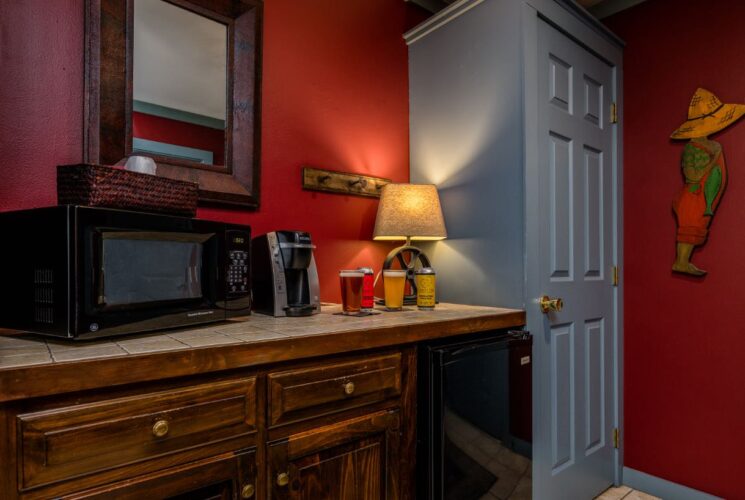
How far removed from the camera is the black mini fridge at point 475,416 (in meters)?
1.25

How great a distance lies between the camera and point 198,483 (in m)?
0.86

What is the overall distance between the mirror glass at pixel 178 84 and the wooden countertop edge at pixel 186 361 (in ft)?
2.88

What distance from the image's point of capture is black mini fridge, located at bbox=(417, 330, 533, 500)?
49.2 inches

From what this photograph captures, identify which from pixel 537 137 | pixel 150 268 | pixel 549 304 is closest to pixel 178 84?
pixel 150 268

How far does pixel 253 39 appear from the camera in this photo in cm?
164

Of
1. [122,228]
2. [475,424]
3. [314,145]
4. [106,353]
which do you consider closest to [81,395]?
[106,353]

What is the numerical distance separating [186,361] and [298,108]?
128cm

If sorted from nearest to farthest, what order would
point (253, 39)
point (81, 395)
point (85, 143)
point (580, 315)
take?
point (81, 395) < point (85, 143) < point (253, 39) < point (580, 315)

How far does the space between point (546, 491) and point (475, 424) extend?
70 centimetres

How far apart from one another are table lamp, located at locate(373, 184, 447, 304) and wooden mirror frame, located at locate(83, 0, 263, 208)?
0.55m

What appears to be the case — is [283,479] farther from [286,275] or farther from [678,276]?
[678,276]

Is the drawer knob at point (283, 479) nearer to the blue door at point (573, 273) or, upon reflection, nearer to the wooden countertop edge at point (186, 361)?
the wooden countertop edge at point (186, 361)

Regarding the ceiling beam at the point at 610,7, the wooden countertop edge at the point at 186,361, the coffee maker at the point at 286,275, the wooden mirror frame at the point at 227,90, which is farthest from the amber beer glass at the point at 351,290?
the ceiling beam at the point at 610,7

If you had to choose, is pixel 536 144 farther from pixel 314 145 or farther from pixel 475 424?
pixel 475 424
